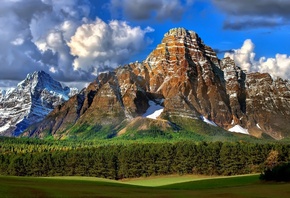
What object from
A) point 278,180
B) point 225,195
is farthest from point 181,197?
point 278,180

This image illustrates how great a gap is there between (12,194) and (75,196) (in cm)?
933

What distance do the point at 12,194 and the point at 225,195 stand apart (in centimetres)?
3645

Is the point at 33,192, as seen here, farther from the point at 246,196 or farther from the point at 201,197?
the point at 246,196

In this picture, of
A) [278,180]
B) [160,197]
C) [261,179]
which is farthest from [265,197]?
[261,179]

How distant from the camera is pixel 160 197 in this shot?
78.7m

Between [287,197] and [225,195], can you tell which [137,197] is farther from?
[287,197]

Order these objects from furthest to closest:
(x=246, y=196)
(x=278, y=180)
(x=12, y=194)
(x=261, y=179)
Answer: (x=261, y=179), (x=278, y=180), (x=246, y=196), (x=12, y=194)

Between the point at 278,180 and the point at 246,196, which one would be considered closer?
the point at 246,196

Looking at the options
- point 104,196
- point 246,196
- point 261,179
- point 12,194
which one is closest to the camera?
point 12,194

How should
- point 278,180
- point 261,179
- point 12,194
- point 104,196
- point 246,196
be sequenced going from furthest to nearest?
1. point 261,179
2. point 278,180
3. point 246,196
4. point 104,196
5. point 12,194

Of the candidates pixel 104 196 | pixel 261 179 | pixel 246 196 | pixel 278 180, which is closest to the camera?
pixel 104 196

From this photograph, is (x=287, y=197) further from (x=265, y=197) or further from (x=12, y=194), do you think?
(x=12, y=194)

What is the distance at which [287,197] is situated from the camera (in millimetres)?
78750

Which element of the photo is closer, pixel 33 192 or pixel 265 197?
pixel 33 192
